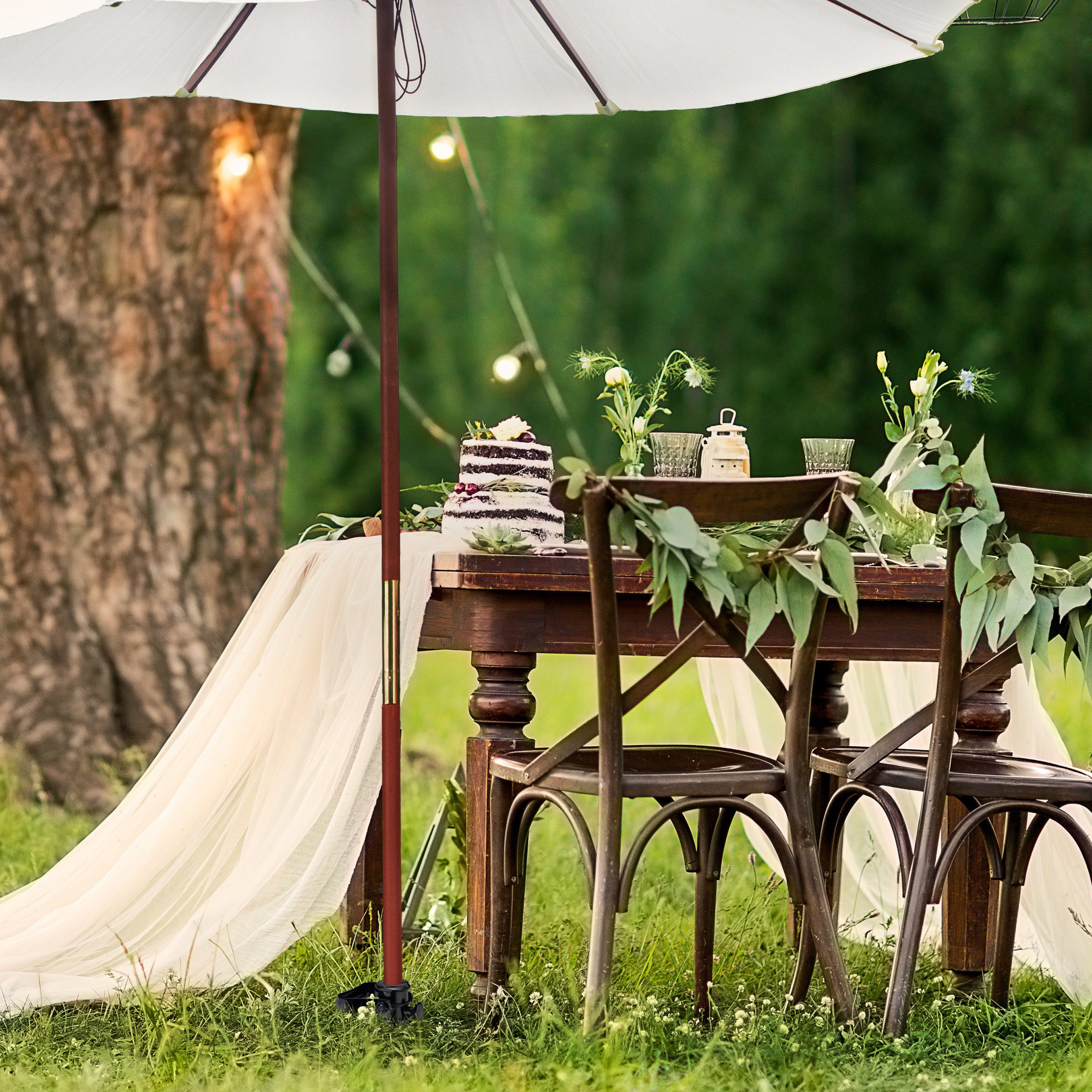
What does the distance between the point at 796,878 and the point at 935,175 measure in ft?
32.0

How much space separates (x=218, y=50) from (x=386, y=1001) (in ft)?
5.40

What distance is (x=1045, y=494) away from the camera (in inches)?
82.2

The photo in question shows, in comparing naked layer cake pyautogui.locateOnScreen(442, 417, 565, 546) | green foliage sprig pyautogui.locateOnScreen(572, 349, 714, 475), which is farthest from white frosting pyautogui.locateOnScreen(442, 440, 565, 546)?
green foliage sprig pyautogui.locateOnScreen(572, 349, 714, 475)

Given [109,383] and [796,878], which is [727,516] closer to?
[796,878]

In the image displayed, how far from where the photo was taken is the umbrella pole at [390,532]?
6.93ft

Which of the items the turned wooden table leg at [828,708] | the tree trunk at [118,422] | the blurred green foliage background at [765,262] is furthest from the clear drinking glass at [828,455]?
the blurred green foliage background at [765,262]

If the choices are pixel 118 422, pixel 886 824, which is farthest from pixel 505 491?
pixel 118 422

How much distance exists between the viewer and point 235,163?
14.2 feet

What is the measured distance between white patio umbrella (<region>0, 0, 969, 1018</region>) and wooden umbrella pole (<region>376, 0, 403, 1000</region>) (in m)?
0.27

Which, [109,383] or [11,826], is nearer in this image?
[11,826]

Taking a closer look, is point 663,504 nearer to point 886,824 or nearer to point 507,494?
point 507,494

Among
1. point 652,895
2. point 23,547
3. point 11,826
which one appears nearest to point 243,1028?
point 652,895

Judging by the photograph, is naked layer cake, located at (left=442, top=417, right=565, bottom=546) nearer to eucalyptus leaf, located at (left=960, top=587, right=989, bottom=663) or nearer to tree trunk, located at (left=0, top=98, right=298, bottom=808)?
eucalyptus leaf, located at (left=960, top=587, right=989, bottom=663)

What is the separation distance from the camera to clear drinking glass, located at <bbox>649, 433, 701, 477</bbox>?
8.49 feet
